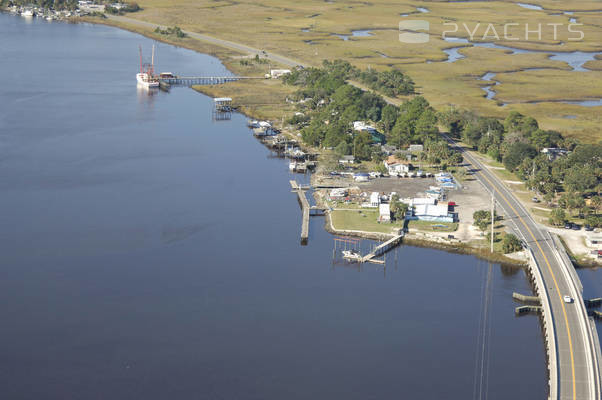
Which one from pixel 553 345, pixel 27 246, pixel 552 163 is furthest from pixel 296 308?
pixel 552 163

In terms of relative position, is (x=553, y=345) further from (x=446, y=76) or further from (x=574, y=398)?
(x=446, y=76)

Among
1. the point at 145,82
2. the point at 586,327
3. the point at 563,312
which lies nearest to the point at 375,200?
the point at 563,312

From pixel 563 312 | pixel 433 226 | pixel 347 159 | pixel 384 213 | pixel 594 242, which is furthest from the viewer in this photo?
pixel 347 159

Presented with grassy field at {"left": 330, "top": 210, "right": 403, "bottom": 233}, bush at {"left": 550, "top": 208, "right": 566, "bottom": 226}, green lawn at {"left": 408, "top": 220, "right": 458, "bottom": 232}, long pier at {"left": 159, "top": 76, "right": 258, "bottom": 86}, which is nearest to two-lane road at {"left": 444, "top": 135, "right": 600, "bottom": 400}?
bush at {"left": 550, "top": 208, "right": 566, "bottom": 226}

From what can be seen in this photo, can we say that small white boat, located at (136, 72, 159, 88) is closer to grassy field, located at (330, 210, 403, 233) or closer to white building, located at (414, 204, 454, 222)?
grassy field, located at (330, 210, 403, 233)

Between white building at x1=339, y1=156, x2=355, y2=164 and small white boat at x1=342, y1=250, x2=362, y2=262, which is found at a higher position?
white building at x1=339, y1=156, x2=355, y2=164

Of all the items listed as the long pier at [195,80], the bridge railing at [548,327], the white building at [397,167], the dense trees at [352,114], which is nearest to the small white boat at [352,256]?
the bridge railing at [548,327]

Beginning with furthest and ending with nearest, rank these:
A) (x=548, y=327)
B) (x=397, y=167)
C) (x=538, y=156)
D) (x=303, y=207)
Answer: (x=538, y=156)
(x=397, y=167)
(x=303, y=207)
(x=548, y=327)

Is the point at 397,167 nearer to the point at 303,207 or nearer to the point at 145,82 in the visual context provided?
the point at 303,207
